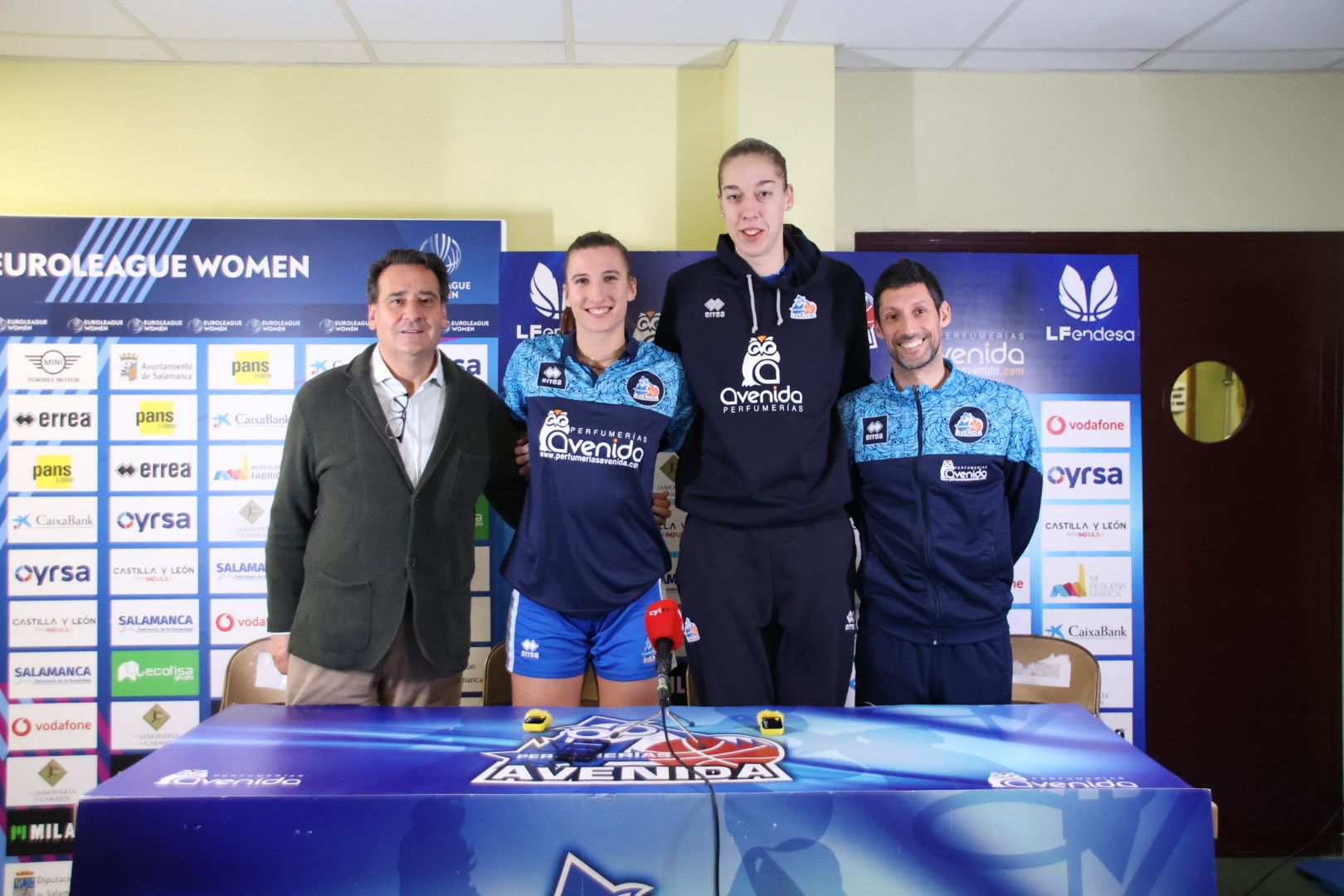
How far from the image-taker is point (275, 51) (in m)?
3.17

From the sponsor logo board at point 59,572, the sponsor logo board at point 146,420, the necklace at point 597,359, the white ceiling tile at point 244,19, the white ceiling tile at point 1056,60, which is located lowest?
the sponsor logo board at point 59,572

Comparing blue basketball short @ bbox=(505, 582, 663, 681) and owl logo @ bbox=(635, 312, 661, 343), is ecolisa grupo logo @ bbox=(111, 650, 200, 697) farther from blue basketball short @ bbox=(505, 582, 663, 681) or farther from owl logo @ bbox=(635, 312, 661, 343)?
owl logo @ bbox=(635, 312, 661, 343)

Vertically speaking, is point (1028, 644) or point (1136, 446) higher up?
point (1136, 446)

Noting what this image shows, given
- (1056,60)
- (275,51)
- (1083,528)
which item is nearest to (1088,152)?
(1056,60)

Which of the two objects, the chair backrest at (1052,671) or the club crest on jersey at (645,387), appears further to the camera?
the chair backrest at (1052,671)

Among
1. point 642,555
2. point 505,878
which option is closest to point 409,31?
point 642,555

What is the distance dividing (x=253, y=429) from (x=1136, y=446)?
3.14 meters

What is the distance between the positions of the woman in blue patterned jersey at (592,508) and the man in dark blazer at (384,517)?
18 centimetres

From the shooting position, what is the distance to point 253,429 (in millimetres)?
3088

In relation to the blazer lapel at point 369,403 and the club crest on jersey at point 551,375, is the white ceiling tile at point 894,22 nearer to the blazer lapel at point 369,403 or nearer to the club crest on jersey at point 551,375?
the club crest on jersey at point 551,375

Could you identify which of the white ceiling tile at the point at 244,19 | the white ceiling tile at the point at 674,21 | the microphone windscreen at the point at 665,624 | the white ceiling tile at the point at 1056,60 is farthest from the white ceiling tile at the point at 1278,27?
the white ceiling tile at the point at 244,19

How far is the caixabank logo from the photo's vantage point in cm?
122

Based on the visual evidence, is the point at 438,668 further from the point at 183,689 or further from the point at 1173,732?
the point at 1173,732

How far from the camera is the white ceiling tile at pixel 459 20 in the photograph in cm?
279
